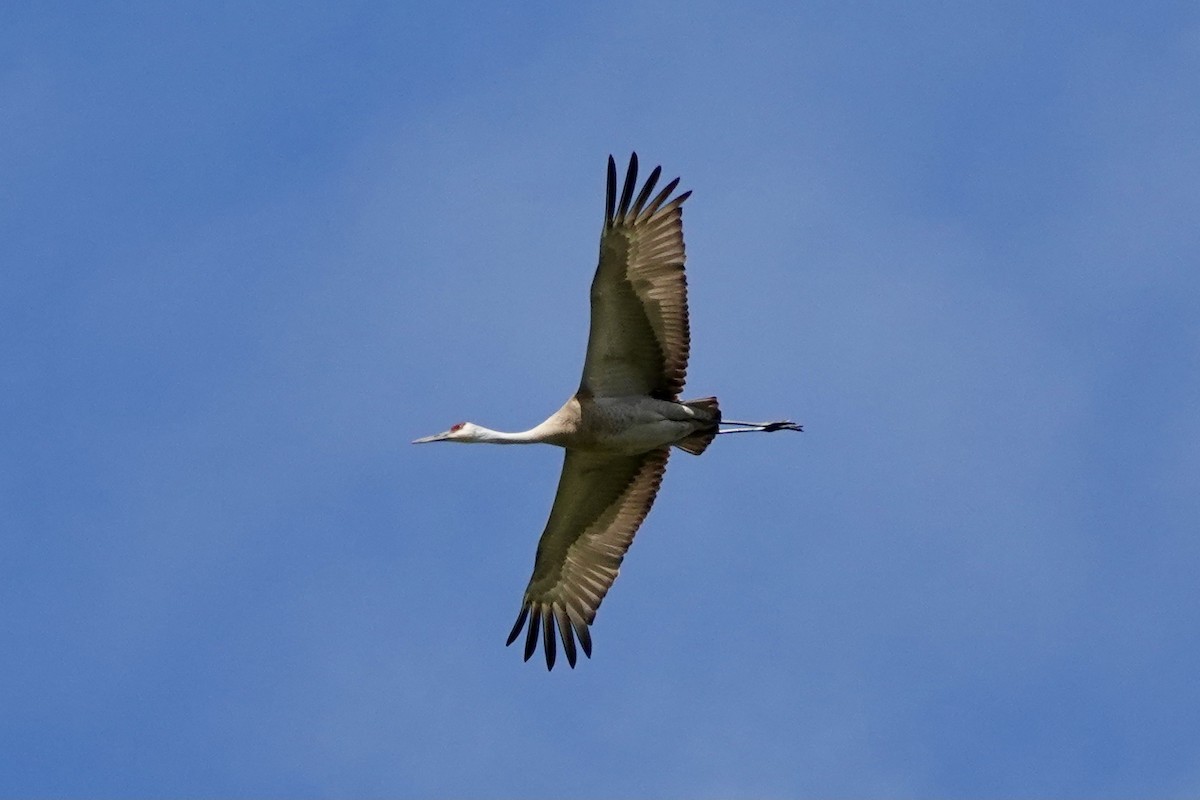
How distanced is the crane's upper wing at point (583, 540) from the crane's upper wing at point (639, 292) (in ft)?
3.94

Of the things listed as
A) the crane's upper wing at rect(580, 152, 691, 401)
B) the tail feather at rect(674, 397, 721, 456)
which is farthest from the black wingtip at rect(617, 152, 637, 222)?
the tail feather at rect(674, 397, 721, 456)

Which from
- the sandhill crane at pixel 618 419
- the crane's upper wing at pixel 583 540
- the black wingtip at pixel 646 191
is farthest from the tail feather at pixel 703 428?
the black wingtip at pixel 646 191

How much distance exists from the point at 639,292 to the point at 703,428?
160 cm

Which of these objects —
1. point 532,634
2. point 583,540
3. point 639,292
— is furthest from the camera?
point 532,634

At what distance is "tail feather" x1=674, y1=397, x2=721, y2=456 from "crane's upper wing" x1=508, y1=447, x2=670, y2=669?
54 centimetres

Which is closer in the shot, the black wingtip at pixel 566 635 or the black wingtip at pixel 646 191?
the black wingtip at pixel 646 191

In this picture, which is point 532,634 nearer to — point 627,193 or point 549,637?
point 549,637

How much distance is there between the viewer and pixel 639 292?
20.1 meters

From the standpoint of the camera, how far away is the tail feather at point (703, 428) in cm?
2058

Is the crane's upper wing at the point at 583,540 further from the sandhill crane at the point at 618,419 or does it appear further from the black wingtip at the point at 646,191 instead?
the black wingtip at the point at 646,191

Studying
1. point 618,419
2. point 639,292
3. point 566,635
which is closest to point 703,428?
point 618,419

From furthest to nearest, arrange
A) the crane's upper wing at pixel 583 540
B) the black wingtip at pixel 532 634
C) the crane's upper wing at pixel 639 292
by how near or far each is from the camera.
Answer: the black wingtip at pixel 532 634 → the crane's upper wing at pixel 583 540 → the crane's upper wing at pixel 639 292

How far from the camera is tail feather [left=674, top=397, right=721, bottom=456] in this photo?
67.5ft

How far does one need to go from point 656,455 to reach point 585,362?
4.98 ft
